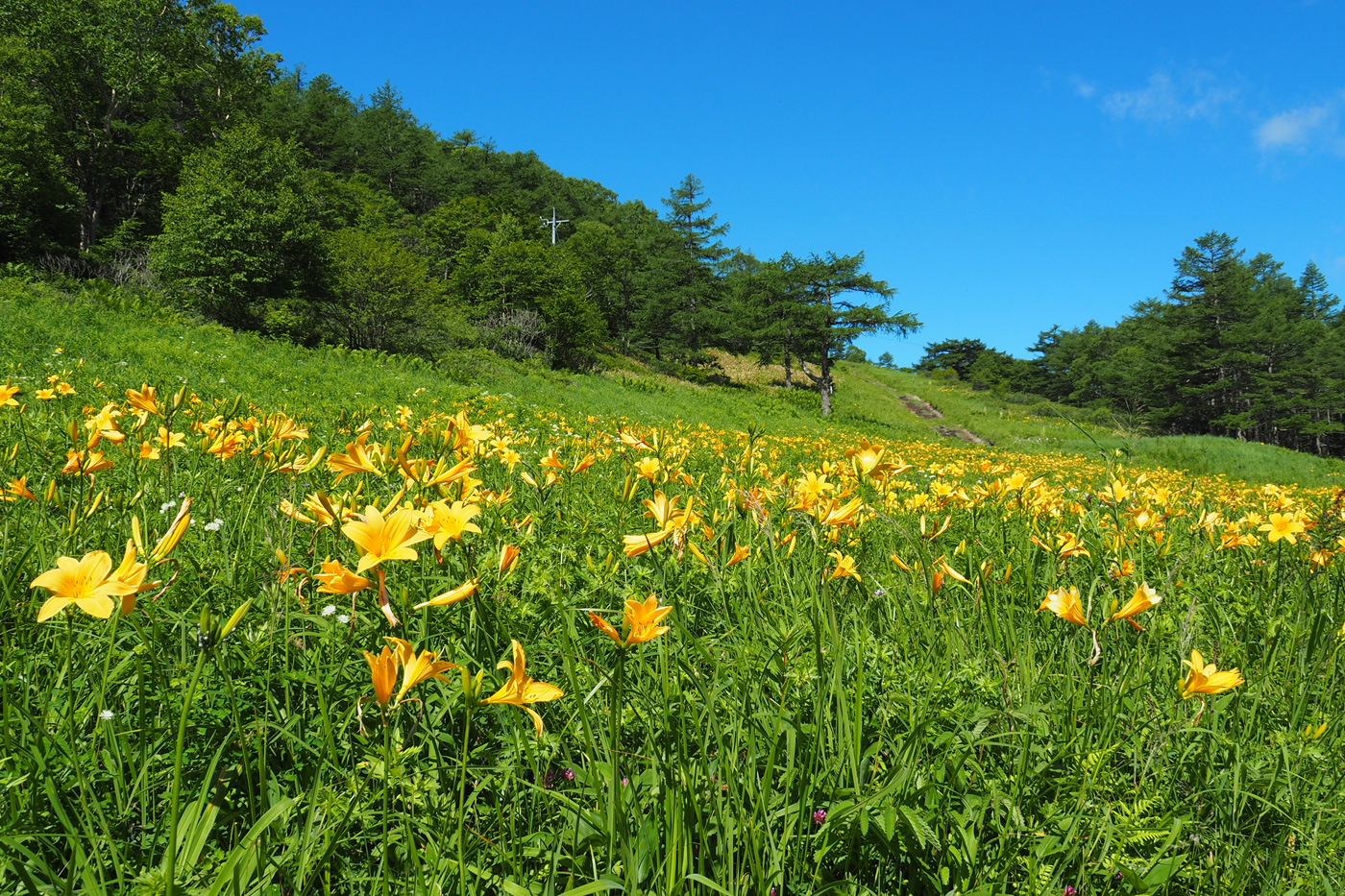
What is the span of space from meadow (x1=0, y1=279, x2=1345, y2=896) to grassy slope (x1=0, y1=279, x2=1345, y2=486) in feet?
1.74

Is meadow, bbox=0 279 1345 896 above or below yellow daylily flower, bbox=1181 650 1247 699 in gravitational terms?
below

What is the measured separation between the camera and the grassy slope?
23.5 ft

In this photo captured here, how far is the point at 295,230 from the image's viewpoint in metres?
17.9

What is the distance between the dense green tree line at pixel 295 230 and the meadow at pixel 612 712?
58.3 feet

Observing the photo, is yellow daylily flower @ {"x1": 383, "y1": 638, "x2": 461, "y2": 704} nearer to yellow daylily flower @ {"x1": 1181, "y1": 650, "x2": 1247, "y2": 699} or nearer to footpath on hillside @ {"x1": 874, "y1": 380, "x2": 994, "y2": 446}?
yellow daylily flower @ {"x1": 1181, "y1": 650, "x2": 1247, "y2": 699}

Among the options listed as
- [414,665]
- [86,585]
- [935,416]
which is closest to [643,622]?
[414,665]

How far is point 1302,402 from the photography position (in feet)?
105

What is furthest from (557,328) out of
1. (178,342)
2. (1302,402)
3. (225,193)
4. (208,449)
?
(1302,402)

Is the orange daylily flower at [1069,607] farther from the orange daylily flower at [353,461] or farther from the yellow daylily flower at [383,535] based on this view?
the orange daylily flower at [353,461]

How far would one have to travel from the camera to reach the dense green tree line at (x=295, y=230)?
17609mm

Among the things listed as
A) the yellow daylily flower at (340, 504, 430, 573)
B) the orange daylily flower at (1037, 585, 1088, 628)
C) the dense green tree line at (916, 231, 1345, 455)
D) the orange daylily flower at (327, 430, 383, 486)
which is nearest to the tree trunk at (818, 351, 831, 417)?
the dense green tree line at (916, 231, 1345, 455)

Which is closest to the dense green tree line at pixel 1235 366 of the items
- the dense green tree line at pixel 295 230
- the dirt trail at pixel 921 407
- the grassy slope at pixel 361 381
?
the dirt trail at pixel 921 407

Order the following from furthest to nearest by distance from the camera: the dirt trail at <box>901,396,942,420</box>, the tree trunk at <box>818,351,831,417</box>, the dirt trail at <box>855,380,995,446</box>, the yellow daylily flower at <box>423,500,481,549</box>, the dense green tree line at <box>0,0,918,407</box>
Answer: the dirt trail at <box>901,396,942,420</box>, the tree trunk at <box>818,351,831,417</box>, the dirt trail at <box>855,380,995,446</box>, the dense green tree line at <box>0,0,918,407</box>, the yellow daylily flower at <box>423,500,481,549</box>

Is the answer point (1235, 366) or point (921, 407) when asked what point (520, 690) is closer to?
point (921, 407)
